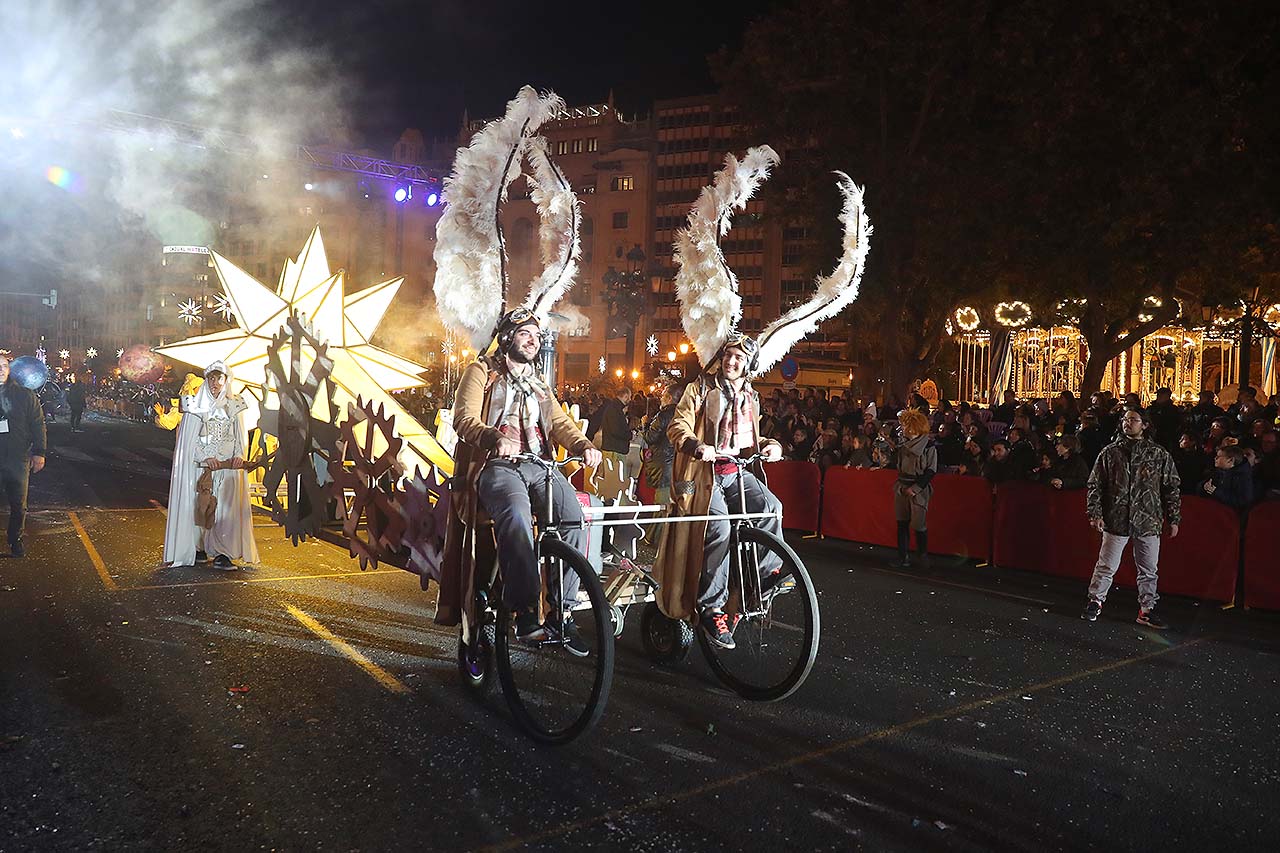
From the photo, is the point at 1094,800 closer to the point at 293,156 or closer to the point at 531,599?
the point at 531,599

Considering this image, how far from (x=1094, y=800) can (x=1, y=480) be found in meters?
9.11

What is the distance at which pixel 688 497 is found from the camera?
19.1 ft

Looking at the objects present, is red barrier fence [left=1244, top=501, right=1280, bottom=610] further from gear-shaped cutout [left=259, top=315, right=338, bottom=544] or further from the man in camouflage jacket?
gear-shaped cutout [left=259, top=315, right=338, bottom=544]

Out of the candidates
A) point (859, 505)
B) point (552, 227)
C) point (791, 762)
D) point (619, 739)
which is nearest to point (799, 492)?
point (859, 505)

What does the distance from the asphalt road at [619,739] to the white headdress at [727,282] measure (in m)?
2.01

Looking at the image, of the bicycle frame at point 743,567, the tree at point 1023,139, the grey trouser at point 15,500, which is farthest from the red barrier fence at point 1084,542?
the tree at point 1023,139

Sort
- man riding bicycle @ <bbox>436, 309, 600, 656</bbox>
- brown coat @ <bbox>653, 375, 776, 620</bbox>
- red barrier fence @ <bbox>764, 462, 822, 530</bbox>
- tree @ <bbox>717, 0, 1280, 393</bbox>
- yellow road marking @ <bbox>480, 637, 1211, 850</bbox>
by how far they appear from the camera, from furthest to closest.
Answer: tree @ <bbox>717, 0, 1280, 393</bbox> → red barrier fence @ <bbox>764, 462, 822, 530</bbox> → brown coat @ <bbox>653, 375, 776, 620</bbox> → man riding bicycle @ <bbox>436, 309, 600, 656</bbox> → yellow road marking @ <bbox>480, 637, 1211, 850</bbox>

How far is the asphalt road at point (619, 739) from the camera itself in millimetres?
3910

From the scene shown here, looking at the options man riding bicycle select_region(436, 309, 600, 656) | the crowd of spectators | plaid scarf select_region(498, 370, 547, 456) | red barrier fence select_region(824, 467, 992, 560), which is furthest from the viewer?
red barrier fence select_region(824, 467, 992, 560)

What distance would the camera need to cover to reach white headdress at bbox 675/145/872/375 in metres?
6.20

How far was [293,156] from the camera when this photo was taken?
22.6 metres

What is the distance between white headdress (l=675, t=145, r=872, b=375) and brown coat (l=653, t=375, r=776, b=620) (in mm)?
290

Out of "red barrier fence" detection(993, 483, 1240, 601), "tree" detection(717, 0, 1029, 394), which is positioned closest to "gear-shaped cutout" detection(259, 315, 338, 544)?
"red barrier fence" detection(993, 483, 1240, 601)

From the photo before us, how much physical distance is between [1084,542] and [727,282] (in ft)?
19.9
